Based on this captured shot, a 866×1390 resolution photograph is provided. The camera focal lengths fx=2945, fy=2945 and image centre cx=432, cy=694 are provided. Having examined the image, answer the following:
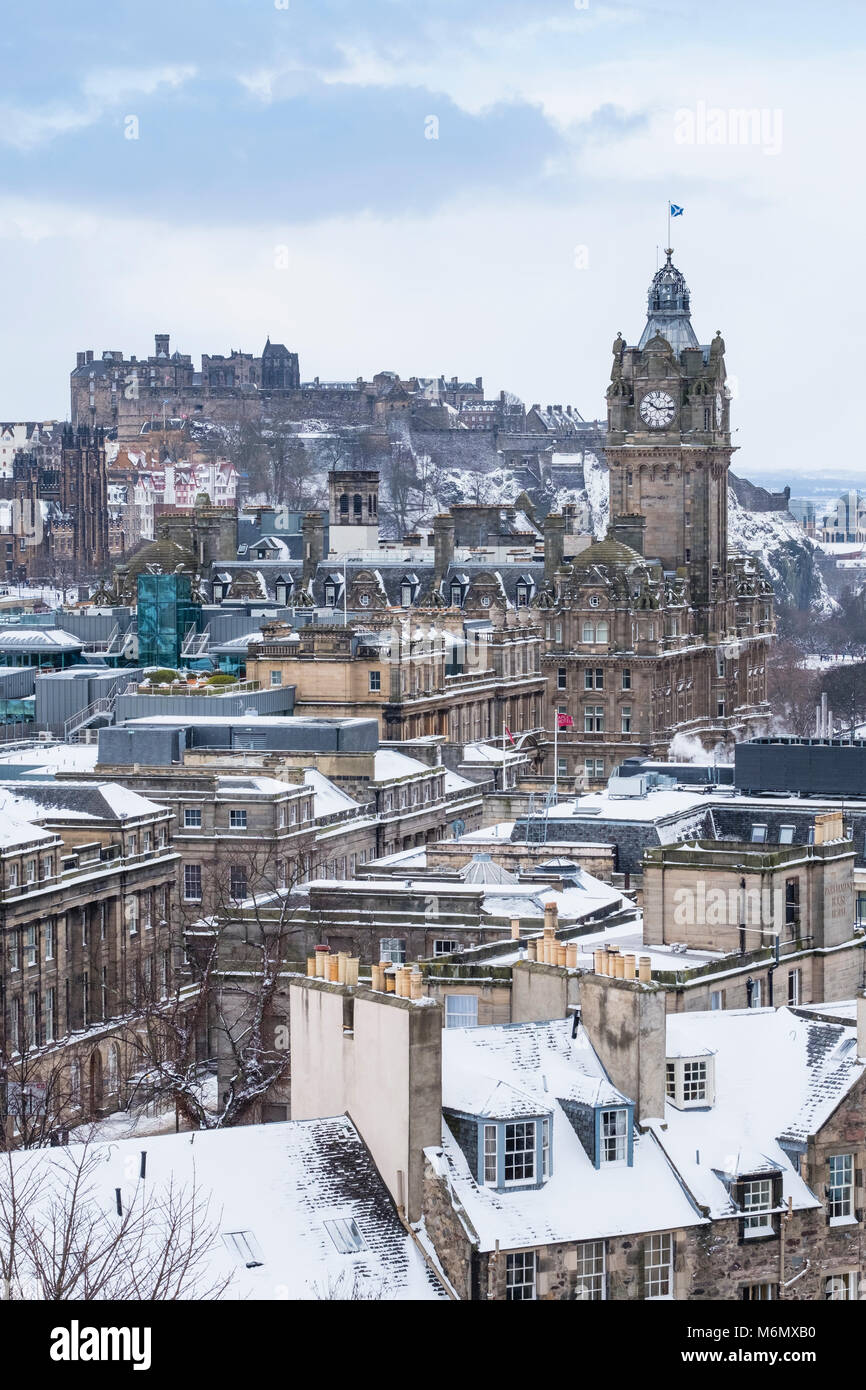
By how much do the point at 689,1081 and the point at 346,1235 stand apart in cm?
604

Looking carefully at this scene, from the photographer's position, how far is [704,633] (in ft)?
→ 460

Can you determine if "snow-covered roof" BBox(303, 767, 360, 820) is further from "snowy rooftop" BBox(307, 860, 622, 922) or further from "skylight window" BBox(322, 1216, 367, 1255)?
"skylight window" BBox(322, 1216, 367, 1255)

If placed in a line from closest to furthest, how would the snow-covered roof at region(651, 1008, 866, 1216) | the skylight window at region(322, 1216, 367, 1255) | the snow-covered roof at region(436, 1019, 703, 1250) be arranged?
1. the skylight window at region(322, 1216, 367, 1255)
2. the snow-covered roof at region(436, 1019, 703, 1250)
3. the snow-covered roof at region(651, 1008, 866, 1216)

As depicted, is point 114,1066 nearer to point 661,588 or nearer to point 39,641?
point 39,641

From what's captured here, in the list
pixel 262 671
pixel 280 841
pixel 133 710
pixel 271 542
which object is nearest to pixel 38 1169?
pixel 280 841

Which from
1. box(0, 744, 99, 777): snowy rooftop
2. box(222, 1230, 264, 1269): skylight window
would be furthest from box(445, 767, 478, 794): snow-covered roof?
box(222, 1230, 264, 1269): skylight window

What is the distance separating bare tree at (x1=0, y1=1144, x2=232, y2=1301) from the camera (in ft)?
99.0

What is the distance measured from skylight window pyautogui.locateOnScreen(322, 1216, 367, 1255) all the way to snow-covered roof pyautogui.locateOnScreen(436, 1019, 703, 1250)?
4.15 ft

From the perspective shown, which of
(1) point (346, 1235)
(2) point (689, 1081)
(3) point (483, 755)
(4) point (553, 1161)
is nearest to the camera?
(1) point (346, 1235)

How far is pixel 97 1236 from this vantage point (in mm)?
31594

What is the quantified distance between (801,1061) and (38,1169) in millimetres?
10490

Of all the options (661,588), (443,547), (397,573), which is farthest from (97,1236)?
(397,573)

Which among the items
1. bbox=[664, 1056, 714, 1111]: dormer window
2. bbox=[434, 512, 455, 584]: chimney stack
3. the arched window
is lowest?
the arched window
